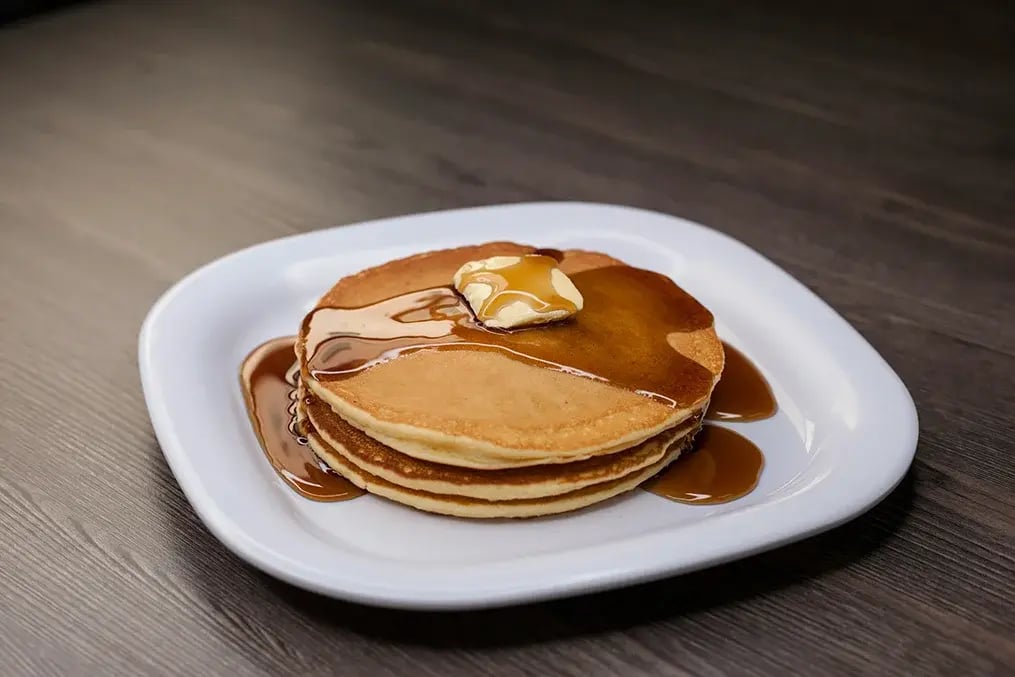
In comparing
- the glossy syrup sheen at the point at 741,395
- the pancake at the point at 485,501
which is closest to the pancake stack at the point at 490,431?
the pancake at the point at 485,501

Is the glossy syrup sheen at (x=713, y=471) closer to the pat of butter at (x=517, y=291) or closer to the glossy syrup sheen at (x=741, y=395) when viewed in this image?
the glossy syrup sheen at (x=741, y=395)

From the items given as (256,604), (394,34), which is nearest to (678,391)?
(256,604)

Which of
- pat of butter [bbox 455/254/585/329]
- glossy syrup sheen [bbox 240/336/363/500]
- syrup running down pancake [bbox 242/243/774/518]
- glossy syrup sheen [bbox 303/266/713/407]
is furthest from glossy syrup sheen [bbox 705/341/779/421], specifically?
glossy syrup sheen [bbox 240/336/363/500]

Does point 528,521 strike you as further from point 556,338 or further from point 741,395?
point 741,395

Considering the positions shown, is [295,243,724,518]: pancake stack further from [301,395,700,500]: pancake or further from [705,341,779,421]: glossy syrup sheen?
[705,341,779,421]: glossy syrup sheen

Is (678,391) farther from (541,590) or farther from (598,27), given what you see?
(598,27)
